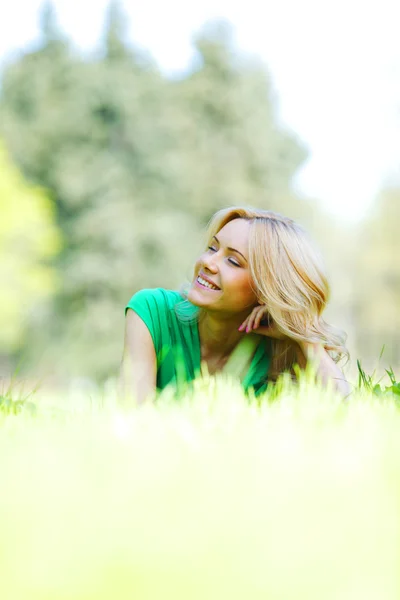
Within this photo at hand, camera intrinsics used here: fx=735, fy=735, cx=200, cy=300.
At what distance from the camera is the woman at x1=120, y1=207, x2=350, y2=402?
3.32 meters

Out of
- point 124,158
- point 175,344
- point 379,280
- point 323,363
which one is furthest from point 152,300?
point 379,280

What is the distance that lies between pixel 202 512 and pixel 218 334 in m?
2.41

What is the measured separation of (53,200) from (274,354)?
18920mm

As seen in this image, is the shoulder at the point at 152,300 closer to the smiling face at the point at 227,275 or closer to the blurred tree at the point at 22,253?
the smiling face at the point at 227,275

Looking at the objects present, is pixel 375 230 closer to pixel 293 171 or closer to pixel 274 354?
pixel 293 171

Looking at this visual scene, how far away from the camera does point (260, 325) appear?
3.56m

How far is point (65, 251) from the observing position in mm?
21578

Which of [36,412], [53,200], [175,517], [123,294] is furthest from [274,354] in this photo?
[53,200]

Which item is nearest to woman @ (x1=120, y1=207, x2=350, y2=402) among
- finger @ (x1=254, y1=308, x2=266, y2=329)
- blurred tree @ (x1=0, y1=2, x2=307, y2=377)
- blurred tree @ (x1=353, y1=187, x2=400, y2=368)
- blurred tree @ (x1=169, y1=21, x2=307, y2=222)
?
finger @ (x1=254, y1=308, x2=266, y2=329)

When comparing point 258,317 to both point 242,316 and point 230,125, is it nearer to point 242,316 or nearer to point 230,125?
point 242,316

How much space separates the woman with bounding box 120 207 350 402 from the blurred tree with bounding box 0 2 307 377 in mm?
16826

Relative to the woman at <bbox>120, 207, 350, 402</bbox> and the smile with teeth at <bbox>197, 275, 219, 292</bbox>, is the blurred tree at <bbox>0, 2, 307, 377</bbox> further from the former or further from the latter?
the smile with teeth at <bbox>197, 275, 219, 292</bbox>

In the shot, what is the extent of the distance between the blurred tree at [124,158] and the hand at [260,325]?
1703cm

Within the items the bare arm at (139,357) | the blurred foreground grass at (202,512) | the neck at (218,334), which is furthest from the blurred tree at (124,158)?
the blurred foreground grass at (202,512)
